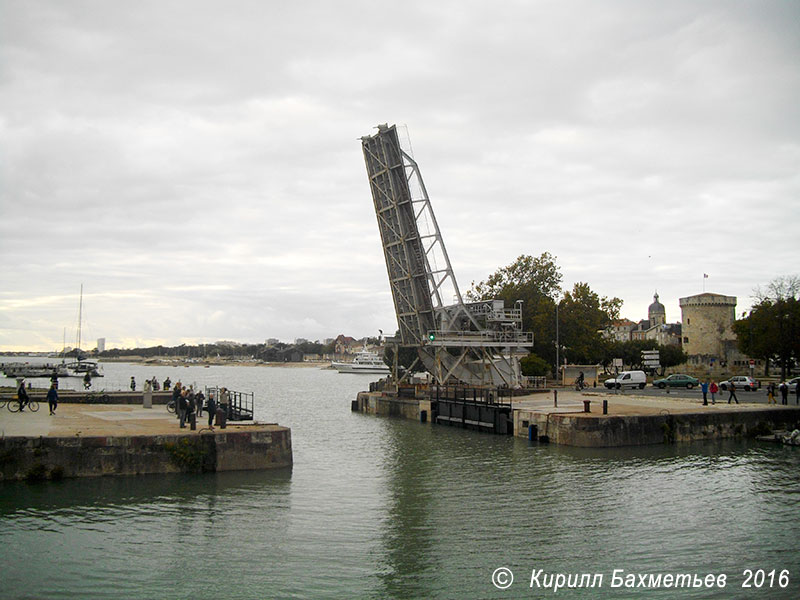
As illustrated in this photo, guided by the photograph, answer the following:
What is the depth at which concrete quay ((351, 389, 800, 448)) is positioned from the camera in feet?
96.3

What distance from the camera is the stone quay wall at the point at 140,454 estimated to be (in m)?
18.5

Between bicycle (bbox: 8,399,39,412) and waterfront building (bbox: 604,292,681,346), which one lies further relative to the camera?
waterfront building (bbox: 604,292,681,346)

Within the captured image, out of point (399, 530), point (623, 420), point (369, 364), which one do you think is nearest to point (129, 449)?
point (399, 530)

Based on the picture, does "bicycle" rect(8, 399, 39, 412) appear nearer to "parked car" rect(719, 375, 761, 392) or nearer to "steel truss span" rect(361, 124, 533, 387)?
"steel truss span" rect(361, 124, 533, 387)

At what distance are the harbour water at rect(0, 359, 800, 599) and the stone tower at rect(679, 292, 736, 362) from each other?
7582 centimetres

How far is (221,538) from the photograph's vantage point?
49.1ft

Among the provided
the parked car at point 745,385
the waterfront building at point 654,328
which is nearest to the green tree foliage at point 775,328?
the parked car at point 745,385

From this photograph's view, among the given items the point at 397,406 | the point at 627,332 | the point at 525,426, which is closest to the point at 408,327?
the point at 397,406

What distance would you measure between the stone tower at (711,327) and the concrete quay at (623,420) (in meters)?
61.1

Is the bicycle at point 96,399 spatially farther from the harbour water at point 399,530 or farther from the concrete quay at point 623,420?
the concrete quay at point 623,420

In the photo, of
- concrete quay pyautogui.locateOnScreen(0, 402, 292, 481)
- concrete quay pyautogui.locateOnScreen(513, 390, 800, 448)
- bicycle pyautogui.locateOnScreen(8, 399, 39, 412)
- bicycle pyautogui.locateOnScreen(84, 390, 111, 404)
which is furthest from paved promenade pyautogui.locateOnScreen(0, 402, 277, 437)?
concrete quay pyautogui.locateOnScreen(513, 390, 800, 448)

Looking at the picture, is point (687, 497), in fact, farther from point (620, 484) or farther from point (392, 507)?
point (392, 507)

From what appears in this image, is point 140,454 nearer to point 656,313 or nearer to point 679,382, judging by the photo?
point 679,382

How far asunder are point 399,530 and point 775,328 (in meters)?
58.1
